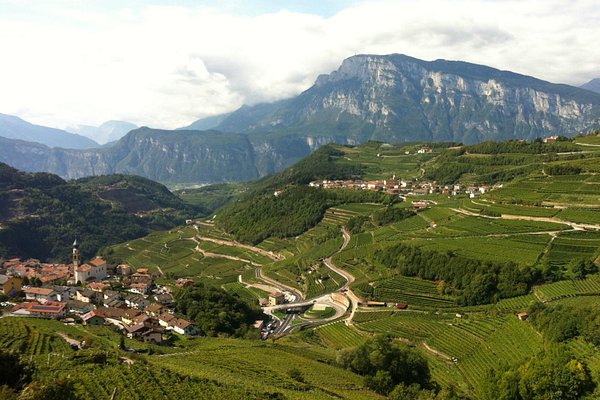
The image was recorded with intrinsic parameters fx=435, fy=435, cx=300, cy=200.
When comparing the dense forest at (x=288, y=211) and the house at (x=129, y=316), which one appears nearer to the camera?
Result: the house at (x=129, y=316)

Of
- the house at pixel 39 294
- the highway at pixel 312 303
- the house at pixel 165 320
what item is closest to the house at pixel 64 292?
the house at pixel 39 294

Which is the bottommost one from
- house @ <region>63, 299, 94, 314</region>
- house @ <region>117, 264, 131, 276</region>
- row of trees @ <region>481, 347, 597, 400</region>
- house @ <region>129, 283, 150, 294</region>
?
house @ <region>117, 264, 131, 276</region>

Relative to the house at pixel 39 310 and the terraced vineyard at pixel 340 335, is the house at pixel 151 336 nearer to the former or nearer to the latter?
the house at pixel 39 310

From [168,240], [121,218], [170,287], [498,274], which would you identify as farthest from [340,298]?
[121,218]

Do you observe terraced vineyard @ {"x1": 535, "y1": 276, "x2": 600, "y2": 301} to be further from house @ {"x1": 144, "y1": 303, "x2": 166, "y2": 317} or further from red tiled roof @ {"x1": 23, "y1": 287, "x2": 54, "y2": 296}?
red tiled roof @ {"x1": 23, "y1": 287, "x2": 54, "y2": 296}

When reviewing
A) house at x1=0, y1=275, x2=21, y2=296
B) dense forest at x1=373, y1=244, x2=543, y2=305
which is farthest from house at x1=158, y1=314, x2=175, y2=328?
dense forest at x1=373, y1=244, x2=543, y2=305

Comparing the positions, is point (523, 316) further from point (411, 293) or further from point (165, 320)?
point (165, 320)
